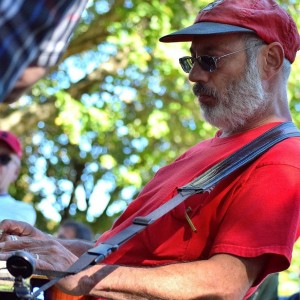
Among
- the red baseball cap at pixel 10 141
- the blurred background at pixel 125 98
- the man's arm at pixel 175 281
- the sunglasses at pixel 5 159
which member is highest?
the man's arm at pixel 175 281

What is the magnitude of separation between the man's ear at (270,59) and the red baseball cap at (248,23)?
2 centimetres

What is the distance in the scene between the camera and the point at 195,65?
3.41 metres

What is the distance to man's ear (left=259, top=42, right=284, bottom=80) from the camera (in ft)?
11.3

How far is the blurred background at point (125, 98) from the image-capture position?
11.3 m

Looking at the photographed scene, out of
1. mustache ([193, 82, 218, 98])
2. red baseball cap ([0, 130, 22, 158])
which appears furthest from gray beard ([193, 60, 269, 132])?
red baseball cap ([0, 130, 22, 158])

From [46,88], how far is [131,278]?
33.0 feet

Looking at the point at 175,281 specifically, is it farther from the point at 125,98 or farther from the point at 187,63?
the point at 125,98

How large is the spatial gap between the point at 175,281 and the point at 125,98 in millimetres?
10110

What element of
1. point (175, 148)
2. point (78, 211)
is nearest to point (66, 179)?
point (78, 211)

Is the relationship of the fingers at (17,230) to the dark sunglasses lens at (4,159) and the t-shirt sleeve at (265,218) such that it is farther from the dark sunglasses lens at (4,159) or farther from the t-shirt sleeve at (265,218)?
the dark sunglasses lens at (4,159)

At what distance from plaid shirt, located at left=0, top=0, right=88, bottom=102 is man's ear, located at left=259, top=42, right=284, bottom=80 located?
1.48m

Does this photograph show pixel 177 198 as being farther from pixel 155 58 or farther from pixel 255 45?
pixel 155 58

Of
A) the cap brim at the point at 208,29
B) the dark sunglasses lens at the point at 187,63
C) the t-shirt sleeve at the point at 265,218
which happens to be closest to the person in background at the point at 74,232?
the dark sunglasses lens at the point at 187,63

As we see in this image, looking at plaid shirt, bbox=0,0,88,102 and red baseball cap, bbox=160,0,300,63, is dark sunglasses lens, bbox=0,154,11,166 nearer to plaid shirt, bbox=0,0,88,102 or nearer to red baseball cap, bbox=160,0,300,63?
red baseball cap, bbox=160,0,300,63
